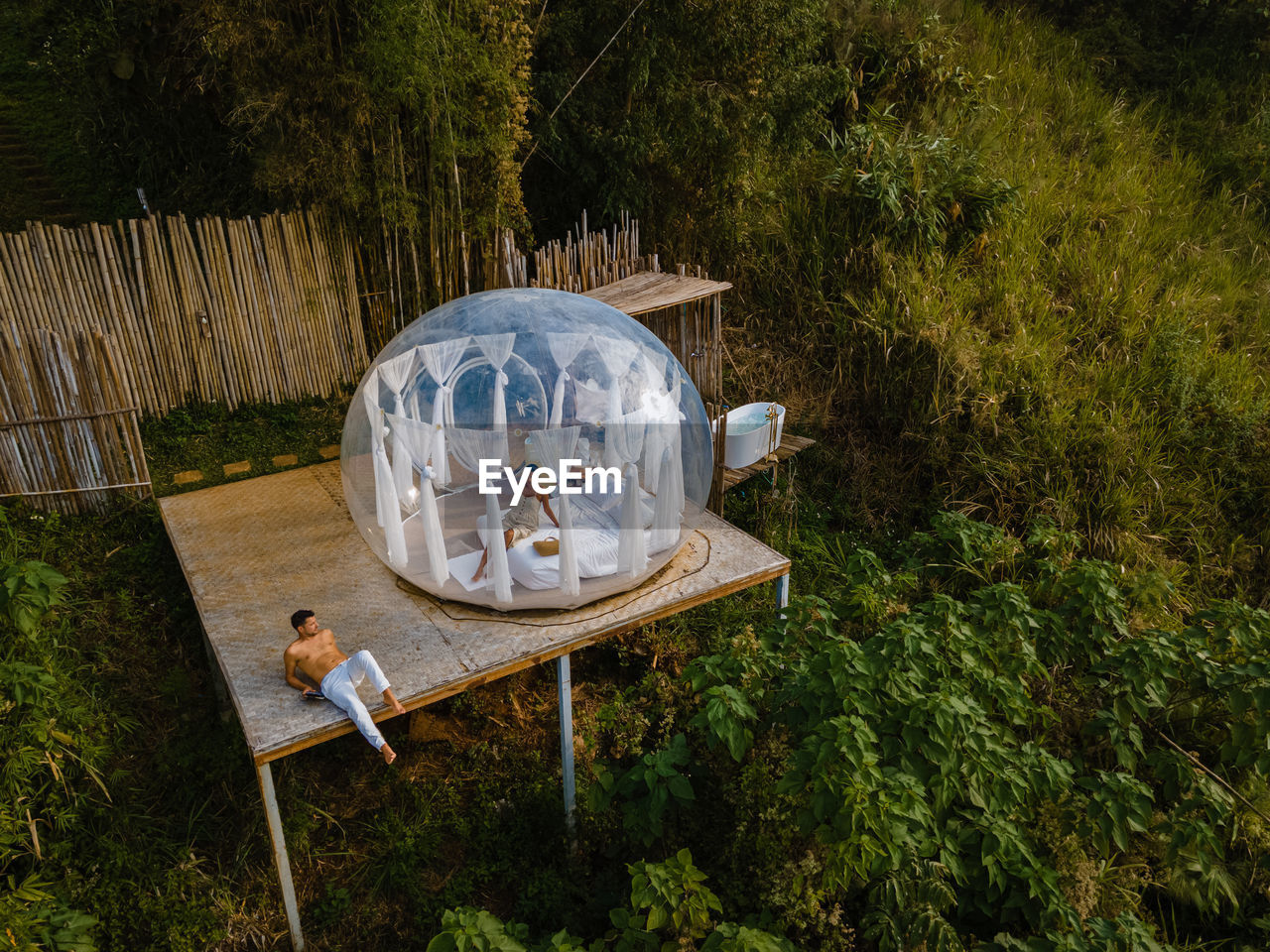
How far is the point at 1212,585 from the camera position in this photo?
22.6ft

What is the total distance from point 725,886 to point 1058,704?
2.68 m

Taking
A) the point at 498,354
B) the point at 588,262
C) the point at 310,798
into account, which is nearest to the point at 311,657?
the point at 310,798

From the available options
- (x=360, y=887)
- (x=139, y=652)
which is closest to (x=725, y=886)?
(x=360, y=887)

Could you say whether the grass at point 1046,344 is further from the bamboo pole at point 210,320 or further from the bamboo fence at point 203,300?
the bamboo pole at point 210,320

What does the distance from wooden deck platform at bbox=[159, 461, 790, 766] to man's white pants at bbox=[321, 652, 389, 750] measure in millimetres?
82

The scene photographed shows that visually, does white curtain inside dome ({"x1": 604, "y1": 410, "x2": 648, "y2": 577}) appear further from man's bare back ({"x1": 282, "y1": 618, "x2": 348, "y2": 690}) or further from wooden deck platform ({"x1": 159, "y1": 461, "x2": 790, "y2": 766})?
man's bare back ({"x1": 282, "y1": 618, "x2": 348, "y2": 690})

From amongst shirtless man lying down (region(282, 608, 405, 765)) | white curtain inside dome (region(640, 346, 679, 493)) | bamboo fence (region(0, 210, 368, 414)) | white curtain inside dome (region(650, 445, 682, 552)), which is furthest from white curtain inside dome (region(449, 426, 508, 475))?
bamboo fence (region(0, 210, 368, 414))

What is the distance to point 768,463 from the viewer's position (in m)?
6.70

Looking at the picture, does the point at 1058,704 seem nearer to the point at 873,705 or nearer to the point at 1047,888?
the point at 1047,888

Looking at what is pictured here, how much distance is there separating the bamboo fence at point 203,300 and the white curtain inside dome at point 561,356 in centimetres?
325

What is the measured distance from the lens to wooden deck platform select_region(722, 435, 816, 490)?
259 inches

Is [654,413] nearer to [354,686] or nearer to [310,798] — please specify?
[354,686]

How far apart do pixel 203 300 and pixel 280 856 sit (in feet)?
14.7

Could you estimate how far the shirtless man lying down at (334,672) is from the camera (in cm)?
397
